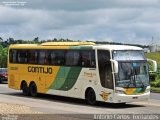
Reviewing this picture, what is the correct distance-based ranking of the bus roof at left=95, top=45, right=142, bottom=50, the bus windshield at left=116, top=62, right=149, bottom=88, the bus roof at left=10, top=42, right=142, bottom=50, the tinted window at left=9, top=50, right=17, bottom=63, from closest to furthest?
the bus windshield at left=116, top=62, right=149, bottom=88
the bus roof at left=95, top=45, right=142, bottom=50
the bus roof at left=10, top=42, right=142, bottom=50
the tinted window at left=9, top=50, right=17, bottom=63

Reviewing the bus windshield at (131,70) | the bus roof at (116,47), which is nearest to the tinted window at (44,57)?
the bus roof at (116,47)

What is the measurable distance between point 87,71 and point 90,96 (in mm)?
1237

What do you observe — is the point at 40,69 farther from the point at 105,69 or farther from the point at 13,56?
the point at 105,69

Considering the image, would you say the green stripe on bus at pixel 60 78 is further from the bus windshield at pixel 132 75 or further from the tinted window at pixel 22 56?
the bus windshield at pixel 132 75

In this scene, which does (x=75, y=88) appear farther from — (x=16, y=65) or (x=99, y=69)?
(x=16, y=65)

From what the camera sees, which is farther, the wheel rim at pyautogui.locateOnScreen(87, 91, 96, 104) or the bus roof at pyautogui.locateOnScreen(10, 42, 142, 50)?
the wheel rim at pyautogui.locateOnScreen(87, 91, 96, 104)

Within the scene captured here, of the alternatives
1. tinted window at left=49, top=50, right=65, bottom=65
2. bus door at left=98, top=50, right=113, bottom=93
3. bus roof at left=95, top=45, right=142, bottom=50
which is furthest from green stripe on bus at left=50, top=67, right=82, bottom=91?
bus roof at left=95, top=45, right=142, bottom=50

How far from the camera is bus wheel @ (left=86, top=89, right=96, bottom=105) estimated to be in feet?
82.8

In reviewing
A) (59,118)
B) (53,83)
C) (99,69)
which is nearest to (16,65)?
(53,83)

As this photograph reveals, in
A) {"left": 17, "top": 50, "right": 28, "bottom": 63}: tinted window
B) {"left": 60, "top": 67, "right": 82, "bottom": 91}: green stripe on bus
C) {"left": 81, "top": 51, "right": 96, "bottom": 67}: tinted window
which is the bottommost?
{"left": 60, "top": 67, "right": 82, "bottom": 91}: green stripe on bus

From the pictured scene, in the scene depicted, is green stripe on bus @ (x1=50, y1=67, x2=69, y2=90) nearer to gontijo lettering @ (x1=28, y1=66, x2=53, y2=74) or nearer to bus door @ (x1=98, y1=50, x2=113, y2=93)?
gontijo lettering @ (x1=28, y1=66, x2=53, y2=74)

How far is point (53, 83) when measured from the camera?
2883 cm

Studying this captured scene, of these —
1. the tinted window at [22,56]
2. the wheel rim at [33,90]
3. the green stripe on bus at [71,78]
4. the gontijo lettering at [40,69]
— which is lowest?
the wheel rim at [33,90]

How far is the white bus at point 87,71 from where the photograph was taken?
78.4 ft
